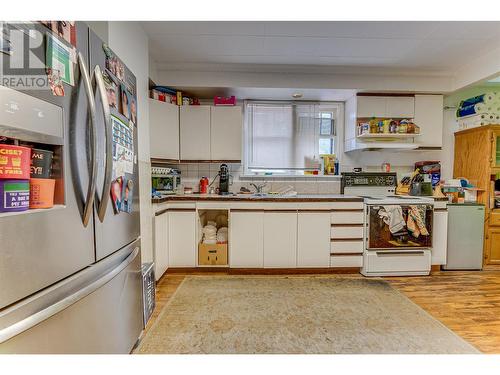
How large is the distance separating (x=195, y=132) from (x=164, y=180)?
0.73 m

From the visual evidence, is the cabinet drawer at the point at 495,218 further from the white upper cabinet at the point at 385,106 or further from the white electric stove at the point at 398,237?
the white upper cabinet at the point at 385,106

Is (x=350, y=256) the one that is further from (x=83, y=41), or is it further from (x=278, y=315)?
(x=83, y=41)

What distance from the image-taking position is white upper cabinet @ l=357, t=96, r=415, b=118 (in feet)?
10.00

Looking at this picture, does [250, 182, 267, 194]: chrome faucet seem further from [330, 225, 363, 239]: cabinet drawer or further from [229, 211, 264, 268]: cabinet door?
[330, 225, 363, 239]: cabinet drawer

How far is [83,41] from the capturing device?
876 millimetres

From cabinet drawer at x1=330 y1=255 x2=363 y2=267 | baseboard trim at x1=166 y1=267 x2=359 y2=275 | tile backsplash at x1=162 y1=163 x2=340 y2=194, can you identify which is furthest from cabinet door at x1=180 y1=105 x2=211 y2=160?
cabinet drawer at x1=330 y1=255 x2=363 y2=267

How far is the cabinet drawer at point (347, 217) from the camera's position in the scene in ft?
8.91

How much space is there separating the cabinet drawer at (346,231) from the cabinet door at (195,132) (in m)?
1.78

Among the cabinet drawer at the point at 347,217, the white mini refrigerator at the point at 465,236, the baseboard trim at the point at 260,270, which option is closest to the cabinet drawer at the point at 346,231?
the cabinet drawer at the point at 347,217

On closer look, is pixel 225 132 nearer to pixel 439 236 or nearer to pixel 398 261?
pixel 398 261

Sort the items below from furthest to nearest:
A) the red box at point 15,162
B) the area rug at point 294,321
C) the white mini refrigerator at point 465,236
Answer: the white mini refrigerator at point 465,236 → the area rug at point 294,321 → the red box at point 15,162

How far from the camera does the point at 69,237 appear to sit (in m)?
0.79
